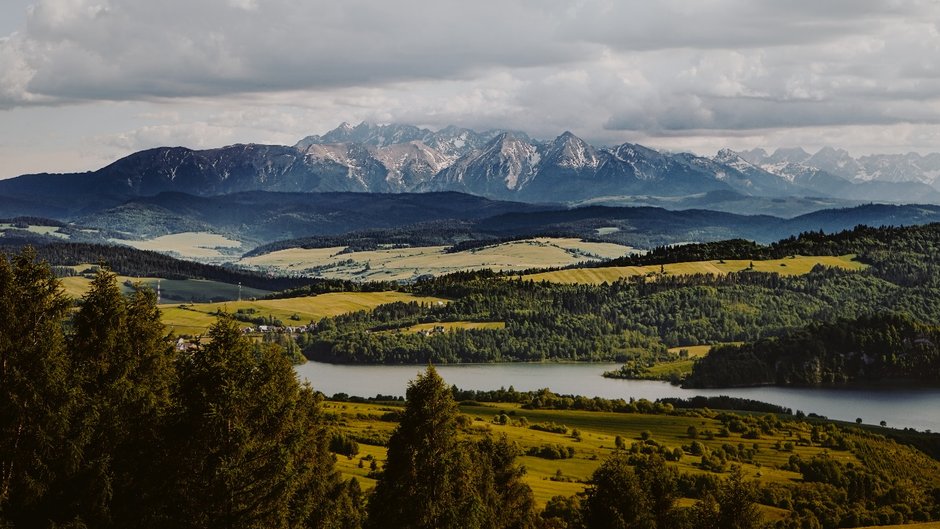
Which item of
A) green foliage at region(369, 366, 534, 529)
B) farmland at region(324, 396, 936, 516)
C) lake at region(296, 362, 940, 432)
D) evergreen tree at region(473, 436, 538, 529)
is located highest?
green foliage at region(369, 366, 534, 529)

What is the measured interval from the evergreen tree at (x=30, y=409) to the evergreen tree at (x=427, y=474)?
33.8 feet

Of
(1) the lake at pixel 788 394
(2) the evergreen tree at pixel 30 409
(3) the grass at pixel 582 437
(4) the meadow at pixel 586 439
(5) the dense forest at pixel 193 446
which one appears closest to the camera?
(5) the dense forest at pixel 193 446

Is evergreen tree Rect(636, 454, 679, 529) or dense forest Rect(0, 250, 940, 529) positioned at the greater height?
dense forest Rect(0, 250, 940, 529)

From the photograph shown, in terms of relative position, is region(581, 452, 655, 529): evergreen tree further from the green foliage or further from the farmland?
the farmland

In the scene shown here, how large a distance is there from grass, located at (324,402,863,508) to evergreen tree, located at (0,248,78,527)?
3996 cm

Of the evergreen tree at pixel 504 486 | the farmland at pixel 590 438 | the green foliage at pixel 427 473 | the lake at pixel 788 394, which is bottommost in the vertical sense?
the lake at pixel 788 394

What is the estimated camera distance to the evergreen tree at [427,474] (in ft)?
117

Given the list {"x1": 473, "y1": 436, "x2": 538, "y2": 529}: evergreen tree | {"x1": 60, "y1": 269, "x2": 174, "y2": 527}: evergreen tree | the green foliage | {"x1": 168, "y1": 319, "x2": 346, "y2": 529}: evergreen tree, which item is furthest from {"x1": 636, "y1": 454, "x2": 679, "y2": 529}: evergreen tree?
{"x1": 60, "y1": 269, "x2": 174, "y2": 527}: evergreen tree

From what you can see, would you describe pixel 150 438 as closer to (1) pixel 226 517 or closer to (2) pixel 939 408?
(1) pixel 226 517

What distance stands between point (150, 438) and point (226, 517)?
418cm

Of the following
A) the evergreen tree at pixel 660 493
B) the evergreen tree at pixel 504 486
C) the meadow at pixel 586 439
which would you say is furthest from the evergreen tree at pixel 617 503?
the meadow at pixel 586 439

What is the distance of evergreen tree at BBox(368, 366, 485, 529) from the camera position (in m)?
35.5

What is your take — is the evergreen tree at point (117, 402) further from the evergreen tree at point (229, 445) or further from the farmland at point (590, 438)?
the farmland at point (590, 438)

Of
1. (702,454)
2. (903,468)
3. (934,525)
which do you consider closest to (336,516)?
(934,525)
